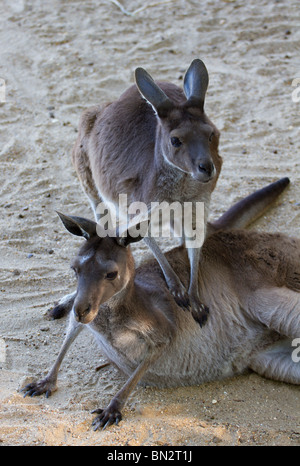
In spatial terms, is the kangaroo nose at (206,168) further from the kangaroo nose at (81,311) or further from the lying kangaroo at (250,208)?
the kangaroo nose at (81,311)

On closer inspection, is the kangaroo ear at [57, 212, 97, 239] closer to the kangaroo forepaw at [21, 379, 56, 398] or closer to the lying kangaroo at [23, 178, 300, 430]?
the lying kangaroo at [23, 178, 300, 430]

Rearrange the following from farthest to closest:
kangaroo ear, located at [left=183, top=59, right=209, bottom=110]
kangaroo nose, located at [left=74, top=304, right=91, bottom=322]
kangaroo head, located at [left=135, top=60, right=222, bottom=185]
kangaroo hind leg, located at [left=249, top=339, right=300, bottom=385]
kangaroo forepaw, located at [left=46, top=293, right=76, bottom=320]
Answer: kangaroo forepaw, located at [left=46, top=293, right=76, bottom=320]
kangaroo ear, located at [left=183, top=59, right=209, bottom=110]
kangaroo hind leg, located at [left=249, top=339, right=300, bottom=385]
kangaroo head, located at [left=135, top=60, right=222, bottom=185]
kangaroo nose, located at [left=74, top=304, right=91, bottom=322]

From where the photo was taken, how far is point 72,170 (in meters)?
5.18

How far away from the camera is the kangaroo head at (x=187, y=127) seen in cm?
317

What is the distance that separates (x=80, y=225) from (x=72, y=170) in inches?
97.1

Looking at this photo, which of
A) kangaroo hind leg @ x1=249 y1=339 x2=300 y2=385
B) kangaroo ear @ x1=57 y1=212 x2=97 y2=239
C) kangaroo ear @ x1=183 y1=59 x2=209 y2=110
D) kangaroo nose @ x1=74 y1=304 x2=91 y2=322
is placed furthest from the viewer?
kangaroo ear @ x1=183 y1=59 x2=209 y2=110

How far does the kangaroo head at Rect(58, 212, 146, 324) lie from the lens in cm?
267

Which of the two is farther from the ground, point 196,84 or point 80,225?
point 196,84

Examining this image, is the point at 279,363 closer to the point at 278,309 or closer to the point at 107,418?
the point at 278,309

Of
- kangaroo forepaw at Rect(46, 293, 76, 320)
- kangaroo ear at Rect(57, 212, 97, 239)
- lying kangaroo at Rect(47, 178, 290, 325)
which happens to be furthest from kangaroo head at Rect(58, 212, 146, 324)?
lying kangaroo at Rect(47, 178, 290, 325)

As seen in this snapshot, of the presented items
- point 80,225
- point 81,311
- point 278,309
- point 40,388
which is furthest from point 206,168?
point 40,388

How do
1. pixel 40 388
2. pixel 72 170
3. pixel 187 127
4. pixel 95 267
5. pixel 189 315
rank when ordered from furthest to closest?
1. pixel 72 170
2. pixel 189 315
3. pixel 187 127
4. pixel 40 388
5. pixel 95 267

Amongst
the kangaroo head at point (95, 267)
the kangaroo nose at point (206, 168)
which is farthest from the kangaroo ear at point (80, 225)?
the kangaroo nose at point (206, 168)
